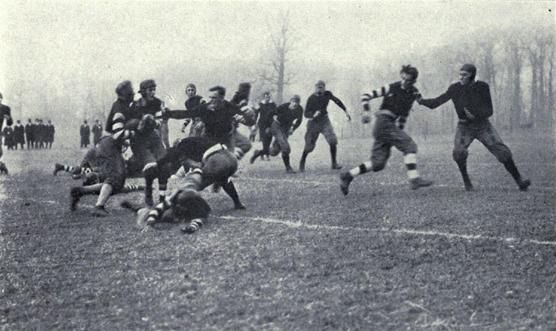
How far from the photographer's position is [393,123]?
9.84 meters

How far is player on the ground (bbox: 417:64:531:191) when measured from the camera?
9.75 meters

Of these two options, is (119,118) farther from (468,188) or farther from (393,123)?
(468,188)

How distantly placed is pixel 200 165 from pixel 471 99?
4.41m

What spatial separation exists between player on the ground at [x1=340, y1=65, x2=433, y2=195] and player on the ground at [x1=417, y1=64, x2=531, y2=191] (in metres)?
0.27

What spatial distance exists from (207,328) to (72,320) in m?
1.05

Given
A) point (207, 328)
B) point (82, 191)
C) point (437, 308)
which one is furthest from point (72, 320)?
point (82, 191)

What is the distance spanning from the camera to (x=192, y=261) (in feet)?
19.6

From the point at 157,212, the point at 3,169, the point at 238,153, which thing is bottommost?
the point at 3,169

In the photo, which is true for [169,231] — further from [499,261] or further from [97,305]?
[499,261]

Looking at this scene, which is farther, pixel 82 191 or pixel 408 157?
pixel 408 157

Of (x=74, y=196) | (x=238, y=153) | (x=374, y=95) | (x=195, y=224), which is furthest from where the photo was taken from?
(x=374, y=95)

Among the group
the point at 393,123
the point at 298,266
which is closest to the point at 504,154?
the point at 393,123

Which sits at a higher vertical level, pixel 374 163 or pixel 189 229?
pixel 374 163

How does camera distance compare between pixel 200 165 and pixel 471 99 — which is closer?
pixel 200 165
